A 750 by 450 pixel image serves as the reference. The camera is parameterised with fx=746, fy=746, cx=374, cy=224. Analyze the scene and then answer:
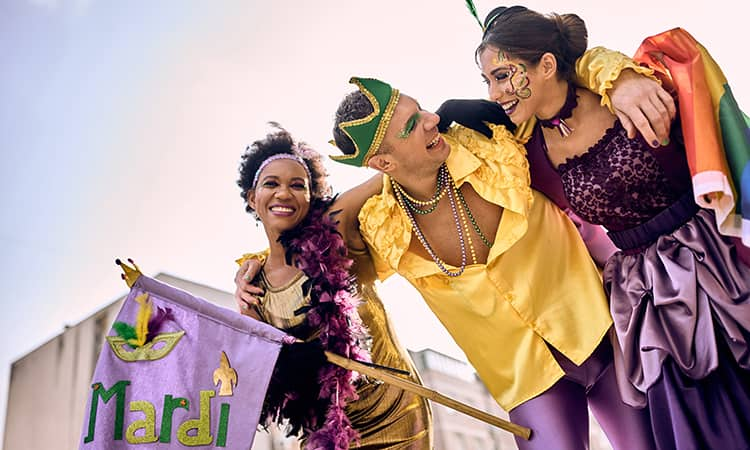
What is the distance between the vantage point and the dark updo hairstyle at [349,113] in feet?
8.70

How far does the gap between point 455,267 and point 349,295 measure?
489 millimetres

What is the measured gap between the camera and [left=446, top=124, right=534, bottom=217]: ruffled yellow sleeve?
8.30ft

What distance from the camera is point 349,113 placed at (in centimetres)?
269

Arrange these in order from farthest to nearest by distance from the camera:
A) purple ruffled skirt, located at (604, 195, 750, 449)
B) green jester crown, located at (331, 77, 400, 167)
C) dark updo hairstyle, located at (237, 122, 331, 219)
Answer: dark updo hairstyle, located at (237, 122, 331, 219) < green jester crown, located at (331, 77, 400, 167) < purple ruffled skirt, located at (604, 195, 750, 449)

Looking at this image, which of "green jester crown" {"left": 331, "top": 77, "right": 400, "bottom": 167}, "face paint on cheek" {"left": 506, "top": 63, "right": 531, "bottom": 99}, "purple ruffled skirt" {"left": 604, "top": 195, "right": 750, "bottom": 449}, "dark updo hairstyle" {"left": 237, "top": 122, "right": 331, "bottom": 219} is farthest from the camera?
"dark updo hairstyle" {"left": 237, "top": 122, "right": 331, "bottom": 219}

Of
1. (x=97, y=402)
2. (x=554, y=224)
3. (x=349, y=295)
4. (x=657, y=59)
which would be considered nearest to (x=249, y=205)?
(x=349, y=295)

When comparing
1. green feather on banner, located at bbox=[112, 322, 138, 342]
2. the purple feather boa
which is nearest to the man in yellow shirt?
the purple feather boa

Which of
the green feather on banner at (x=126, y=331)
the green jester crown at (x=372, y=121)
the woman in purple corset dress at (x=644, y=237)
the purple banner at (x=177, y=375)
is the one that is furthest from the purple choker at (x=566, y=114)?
the green feather on banner at (x=126, y=331)

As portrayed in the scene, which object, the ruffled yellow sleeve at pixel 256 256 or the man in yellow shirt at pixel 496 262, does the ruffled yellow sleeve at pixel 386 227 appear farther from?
the ruffled yellow sleeve at pixel 256 256

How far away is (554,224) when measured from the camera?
2.65m

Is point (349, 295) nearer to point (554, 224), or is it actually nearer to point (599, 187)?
point (554, 224)

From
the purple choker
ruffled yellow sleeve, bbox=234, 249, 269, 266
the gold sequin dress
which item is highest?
the purple choker

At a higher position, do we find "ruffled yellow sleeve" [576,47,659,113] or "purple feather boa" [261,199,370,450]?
"ruffled yellow sleeve" [576,47,659,113]

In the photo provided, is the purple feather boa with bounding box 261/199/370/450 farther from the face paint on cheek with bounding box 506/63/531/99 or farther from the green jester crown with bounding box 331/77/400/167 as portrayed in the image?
the face paint on cheek with bounding box 506/63/531/99
